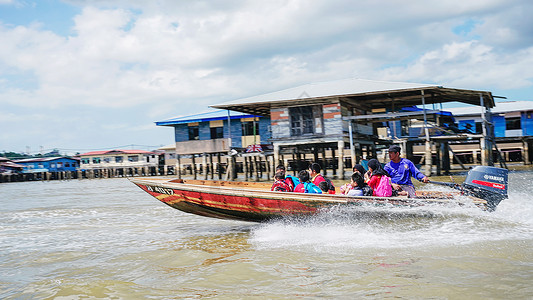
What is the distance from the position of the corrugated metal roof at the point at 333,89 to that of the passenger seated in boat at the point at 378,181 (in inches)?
433

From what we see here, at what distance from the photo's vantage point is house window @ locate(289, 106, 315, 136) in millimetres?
21031

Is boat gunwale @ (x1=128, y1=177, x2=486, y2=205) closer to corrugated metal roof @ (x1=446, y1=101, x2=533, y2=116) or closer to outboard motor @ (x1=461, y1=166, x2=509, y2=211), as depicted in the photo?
outboard motor @ (x1=461, y1=166, x2=509, y2=211)

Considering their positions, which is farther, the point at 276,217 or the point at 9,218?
the point at 9,218

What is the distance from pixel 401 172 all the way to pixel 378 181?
64 cm

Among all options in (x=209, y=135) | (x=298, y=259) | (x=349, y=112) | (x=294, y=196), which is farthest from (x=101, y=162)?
(x=298, y=259)

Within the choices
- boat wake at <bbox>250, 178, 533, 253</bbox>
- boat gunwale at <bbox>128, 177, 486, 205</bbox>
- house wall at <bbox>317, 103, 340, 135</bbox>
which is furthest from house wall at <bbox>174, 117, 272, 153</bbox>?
boat wake at <bbox>250, 178, 533, 253</bbox>

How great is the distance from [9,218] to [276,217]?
9.24m

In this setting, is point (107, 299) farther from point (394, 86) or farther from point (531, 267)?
point (394, 86)

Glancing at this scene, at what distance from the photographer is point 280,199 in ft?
24.3

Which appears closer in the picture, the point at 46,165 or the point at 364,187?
the point at 364,187

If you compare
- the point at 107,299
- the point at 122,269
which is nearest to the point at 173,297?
the point at 107,299

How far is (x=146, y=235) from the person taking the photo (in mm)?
8438

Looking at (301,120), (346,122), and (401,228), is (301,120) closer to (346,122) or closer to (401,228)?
(346,122)

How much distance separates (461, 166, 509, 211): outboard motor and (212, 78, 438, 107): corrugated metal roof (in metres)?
11.0
